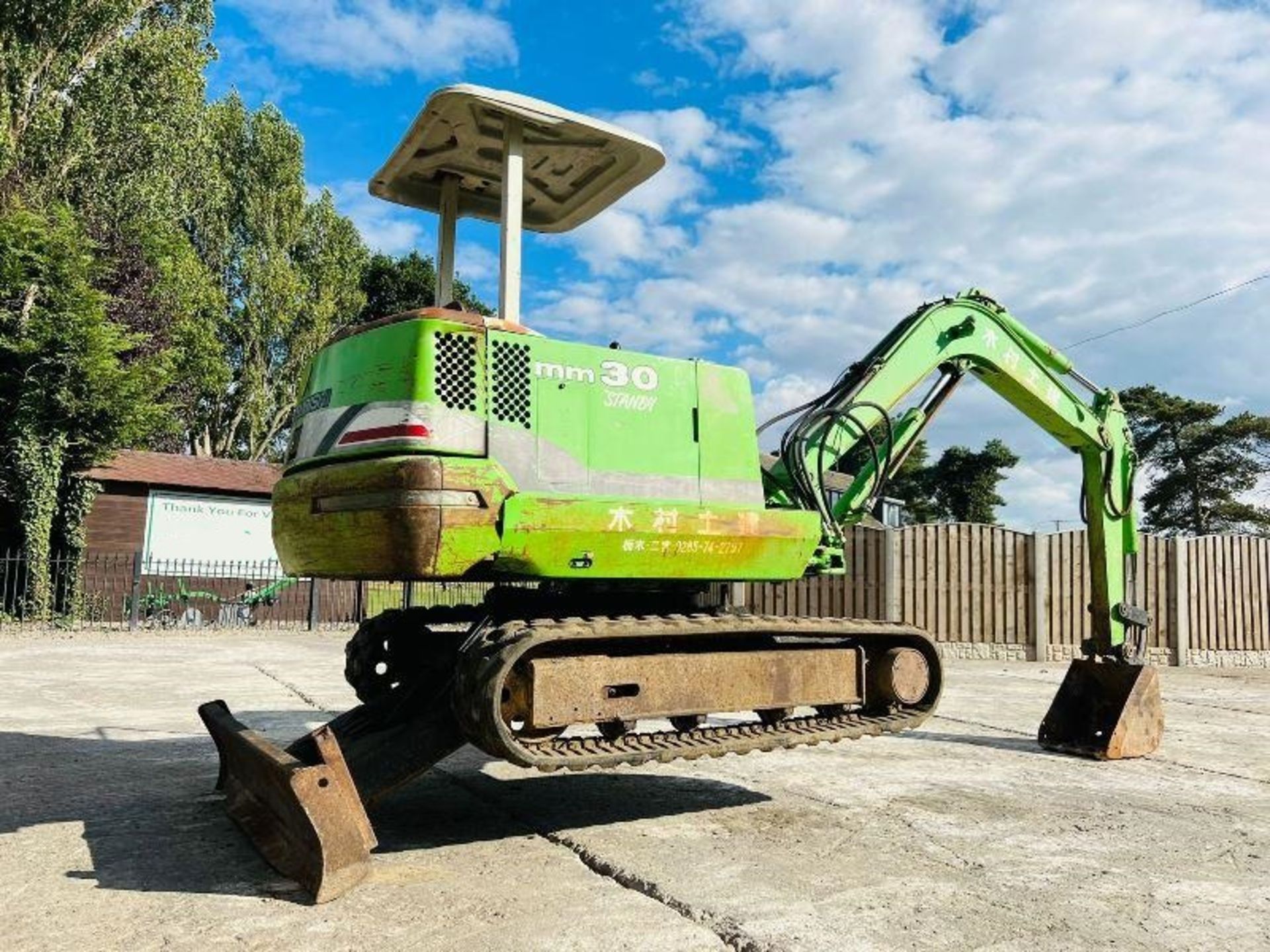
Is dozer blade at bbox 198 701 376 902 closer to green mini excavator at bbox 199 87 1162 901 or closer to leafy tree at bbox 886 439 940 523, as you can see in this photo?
green mini excavator at bbox 199 87 1162 901

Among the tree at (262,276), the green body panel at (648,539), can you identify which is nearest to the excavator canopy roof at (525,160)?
the green body panel at (648,539)

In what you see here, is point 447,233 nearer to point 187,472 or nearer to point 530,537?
point 530,537

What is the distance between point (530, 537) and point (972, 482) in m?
46.4

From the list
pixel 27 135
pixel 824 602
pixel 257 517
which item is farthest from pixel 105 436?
pixel 824 602

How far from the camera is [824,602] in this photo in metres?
16.8

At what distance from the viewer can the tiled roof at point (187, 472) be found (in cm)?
2188

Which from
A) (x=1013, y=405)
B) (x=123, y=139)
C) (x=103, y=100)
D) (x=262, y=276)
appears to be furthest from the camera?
(x=262, y=276)

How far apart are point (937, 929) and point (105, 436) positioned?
20.9 m

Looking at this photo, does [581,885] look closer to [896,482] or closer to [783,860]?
[783,860]

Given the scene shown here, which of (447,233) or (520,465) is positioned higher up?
(447,233)

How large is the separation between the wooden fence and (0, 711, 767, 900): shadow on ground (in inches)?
421

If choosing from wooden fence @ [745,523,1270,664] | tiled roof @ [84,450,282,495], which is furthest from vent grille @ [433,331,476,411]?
tiled roof @ [84,450,282,495]

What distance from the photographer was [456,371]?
4234 millimetres

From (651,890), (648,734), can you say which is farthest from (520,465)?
Answer: (651,890)
